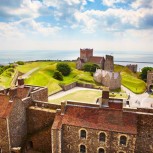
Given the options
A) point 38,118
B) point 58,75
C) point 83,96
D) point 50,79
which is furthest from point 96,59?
point 38,118

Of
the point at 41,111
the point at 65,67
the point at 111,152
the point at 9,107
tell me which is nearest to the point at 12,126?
the point at 9,107

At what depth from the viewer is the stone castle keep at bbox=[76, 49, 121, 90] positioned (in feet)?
209

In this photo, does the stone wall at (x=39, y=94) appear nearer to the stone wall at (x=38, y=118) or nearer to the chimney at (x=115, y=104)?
the stone wall at (x=38, y=118)

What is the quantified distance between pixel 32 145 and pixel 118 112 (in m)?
13.0

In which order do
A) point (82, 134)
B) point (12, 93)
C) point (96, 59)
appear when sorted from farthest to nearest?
point (96, 59) < point (12, 93) < point (82, 134)

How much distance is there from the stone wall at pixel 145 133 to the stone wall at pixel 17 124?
14.4m

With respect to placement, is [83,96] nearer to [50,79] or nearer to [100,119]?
[50,79]

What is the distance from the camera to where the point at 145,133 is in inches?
837

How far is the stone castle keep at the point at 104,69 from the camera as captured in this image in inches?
2510

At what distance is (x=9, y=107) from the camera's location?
77.0 feet

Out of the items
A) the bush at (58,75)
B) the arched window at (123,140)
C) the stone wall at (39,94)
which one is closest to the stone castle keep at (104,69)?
the bush at (58,75)

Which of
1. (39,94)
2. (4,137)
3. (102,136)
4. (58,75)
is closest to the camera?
(102,136)

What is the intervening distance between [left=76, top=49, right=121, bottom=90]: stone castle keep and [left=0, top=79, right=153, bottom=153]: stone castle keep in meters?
40.4

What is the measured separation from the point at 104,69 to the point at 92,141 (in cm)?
7710
